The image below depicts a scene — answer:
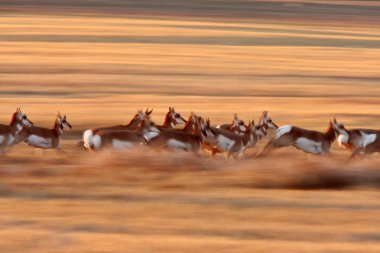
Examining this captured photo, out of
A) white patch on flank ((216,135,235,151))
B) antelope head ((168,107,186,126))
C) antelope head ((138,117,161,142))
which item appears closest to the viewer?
antelope head ((138,117,161,142))

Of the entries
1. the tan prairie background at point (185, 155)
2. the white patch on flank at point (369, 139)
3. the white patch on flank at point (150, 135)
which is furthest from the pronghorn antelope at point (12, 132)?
the white patch on flank at point (369, 139)

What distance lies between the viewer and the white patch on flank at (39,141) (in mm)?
16797

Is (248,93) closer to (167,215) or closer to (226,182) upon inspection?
(226,182)

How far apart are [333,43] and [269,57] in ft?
33.9

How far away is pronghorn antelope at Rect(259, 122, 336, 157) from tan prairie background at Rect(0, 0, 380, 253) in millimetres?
445

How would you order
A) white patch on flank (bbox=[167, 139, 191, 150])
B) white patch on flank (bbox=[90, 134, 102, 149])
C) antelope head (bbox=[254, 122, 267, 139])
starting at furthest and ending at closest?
antelope head (bbox=[254, 122, 267, 139]) → white patch on flank (bbox=[90, 134, 102, 149]) → white patch on flank (bbox=[167, 139, 191, 150])

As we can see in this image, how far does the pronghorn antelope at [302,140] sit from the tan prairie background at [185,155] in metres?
0.44

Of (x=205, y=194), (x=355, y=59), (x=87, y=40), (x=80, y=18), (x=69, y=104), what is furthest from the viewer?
(x=80, y=18)

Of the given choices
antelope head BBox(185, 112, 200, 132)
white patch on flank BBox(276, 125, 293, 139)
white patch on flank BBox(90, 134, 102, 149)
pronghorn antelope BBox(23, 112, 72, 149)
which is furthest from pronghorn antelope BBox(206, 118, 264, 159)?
pronghorn antelope BBox(23, 112, 72, 149)

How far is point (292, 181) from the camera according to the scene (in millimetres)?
13398

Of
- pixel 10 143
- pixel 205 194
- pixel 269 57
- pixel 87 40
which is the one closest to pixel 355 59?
pixel 269 57

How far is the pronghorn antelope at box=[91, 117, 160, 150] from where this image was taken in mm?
15656

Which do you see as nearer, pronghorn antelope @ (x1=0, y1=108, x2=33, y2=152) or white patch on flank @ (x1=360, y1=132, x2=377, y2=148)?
white patch on flank @ (x1=360, y1=132, x2=377, y2=148)

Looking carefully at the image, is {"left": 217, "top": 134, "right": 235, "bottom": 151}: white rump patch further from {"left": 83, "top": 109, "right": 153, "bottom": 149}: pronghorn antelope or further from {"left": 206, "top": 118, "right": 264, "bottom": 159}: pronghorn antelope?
{"left": 83, "top": 109, "right": 153, "bottom": 149}: pronghorn antelope
